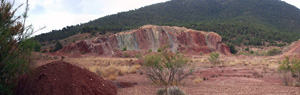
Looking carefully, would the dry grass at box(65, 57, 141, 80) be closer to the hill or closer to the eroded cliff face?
the eroded cliff face

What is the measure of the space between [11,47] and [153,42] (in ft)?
122

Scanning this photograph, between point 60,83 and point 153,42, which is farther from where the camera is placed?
point 153,42

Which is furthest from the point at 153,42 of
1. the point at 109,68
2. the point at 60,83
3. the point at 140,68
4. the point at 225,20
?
the point at 225,20

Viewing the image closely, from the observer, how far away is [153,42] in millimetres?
41875

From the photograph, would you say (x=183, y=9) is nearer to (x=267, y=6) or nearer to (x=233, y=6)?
(x=233, y=6)

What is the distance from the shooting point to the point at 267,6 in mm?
80562

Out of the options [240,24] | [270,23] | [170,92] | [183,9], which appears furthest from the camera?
[183,9]

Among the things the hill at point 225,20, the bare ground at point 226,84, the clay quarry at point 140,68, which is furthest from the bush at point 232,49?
the bare ground at point 226,84

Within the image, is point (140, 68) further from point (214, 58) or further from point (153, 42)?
point (153, 42)

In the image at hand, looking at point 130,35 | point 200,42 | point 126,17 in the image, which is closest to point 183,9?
point 126,17

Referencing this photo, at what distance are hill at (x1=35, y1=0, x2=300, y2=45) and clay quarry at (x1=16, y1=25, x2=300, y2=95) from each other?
47.9ft

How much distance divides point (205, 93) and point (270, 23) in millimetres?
70192

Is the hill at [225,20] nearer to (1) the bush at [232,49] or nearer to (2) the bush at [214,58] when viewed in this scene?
(1) the bush at [232,49]

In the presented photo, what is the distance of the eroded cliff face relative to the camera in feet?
119
